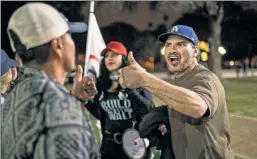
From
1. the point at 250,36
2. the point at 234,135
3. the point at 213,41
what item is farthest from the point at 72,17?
the point at 234,135

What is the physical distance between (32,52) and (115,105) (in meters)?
2.66

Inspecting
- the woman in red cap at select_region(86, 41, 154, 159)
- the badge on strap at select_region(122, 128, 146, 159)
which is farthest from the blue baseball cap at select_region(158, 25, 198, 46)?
the badge on strap at select_region(122, 128, 146, 159)

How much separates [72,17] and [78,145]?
1530 centimetres

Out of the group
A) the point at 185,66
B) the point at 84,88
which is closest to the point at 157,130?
the point at 185,66

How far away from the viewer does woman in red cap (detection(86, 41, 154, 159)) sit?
3946 millimetres

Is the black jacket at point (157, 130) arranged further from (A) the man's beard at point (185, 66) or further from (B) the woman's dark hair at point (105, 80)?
(B) the woman's dark hair at point (105, 80)

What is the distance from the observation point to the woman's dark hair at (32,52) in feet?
4.58

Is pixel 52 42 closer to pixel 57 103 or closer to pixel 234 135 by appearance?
pixel 57 103

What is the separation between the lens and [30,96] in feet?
4.37

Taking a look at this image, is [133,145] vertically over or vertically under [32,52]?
under

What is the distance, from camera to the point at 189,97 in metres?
1.88

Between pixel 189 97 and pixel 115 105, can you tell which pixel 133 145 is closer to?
pixel 115 105

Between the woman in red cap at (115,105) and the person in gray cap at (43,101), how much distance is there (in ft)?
8.30

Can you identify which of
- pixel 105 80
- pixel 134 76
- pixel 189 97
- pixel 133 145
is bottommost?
pixel 133 145
